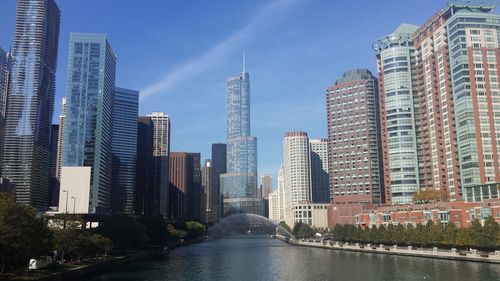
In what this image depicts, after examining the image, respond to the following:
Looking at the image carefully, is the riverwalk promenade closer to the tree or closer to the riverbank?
the riverbank

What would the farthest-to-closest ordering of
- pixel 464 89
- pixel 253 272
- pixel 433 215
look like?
pixel 464 89, pixel 433 215, pixel 253 272

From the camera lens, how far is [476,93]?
17138 cm

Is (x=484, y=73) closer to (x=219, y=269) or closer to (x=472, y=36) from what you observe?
(x=472, y=36)

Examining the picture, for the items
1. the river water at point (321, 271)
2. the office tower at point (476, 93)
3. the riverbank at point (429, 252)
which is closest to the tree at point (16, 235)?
the river water at point (321, 271)

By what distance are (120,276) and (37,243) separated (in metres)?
24.9

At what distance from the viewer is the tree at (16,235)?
6894 centimetres

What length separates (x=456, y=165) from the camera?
591 ft

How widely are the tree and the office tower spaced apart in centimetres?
13861

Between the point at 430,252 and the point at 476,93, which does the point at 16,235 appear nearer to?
the point at 430,252

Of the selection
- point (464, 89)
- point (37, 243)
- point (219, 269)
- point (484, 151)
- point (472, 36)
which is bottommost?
point (219, 269)

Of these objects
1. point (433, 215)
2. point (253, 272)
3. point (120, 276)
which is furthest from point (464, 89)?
point (120, 276)

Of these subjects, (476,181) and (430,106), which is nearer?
(476,181)

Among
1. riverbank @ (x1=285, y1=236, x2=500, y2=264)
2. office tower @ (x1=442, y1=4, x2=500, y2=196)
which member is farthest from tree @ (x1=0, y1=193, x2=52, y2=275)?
office tower @ (x1=442, y1=4, x2=500, y2=196)

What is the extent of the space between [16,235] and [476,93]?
6203 inches
